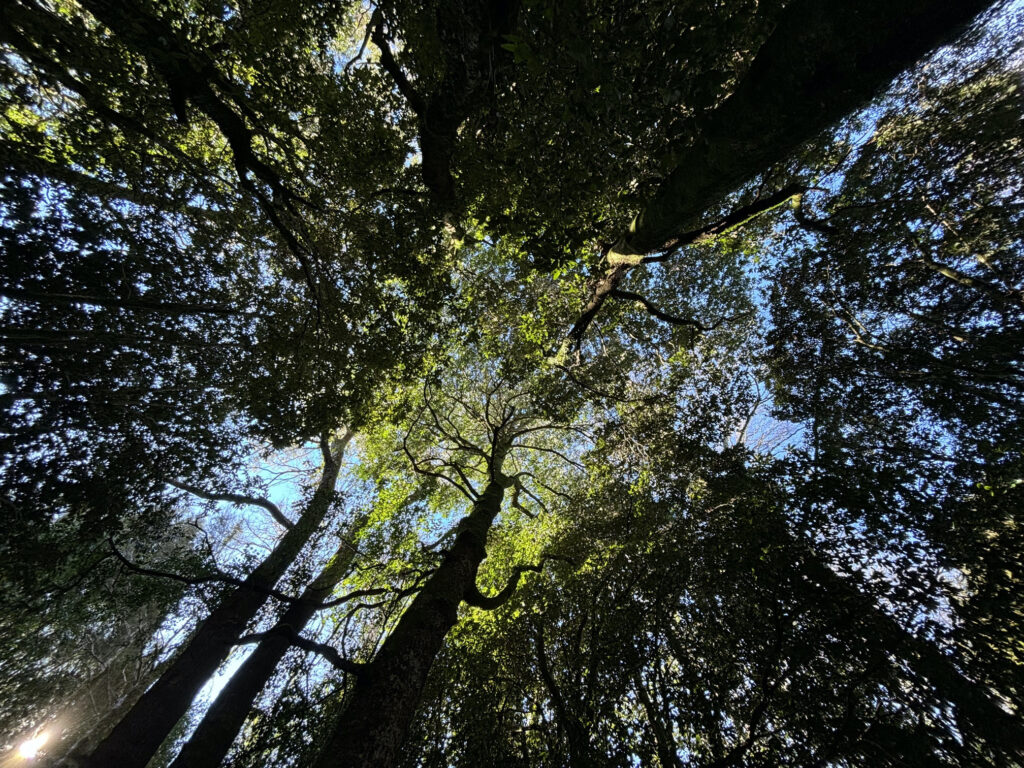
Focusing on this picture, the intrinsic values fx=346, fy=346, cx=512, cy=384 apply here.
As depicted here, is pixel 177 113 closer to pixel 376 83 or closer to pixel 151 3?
pixel 151 3

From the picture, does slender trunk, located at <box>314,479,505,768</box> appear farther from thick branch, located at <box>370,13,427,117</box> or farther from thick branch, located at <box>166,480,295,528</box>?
thick branch, located at <box>370,13,427,117</box>

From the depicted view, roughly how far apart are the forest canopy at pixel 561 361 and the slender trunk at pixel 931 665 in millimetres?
24

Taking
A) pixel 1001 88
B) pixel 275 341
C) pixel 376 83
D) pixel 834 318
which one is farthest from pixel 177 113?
pixel 1001 88

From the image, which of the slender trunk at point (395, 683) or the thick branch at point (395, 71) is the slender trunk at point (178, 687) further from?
the thick branch at point (395, 71)

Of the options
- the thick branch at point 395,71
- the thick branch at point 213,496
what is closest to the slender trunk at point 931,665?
the thick branch at point 395,71

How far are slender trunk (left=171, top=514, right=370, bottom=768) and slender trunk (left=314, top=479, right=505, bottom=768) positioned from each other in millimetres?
2981

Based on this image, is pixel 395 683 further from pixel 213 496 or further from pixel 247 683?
pixel 247 683

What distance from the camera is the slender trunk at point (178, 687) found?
6.11 metres

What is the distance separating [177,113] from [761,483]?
9.45 metres

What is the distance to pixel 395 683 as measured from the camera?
12.0 feet

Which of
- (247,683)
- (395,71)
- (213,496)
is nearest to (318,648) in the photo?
(213,496)

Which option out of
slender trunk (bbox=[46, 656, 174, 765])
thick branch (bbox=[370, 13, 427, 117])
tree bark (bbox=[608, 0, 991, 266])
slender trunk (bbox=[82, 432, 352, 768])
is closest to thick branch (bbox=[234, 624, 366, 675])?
slender trunk (bbox=[82, 432, 352, 768])

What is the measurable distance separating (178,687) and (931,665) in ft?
37.3

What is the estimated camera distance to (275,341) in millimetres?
5996
